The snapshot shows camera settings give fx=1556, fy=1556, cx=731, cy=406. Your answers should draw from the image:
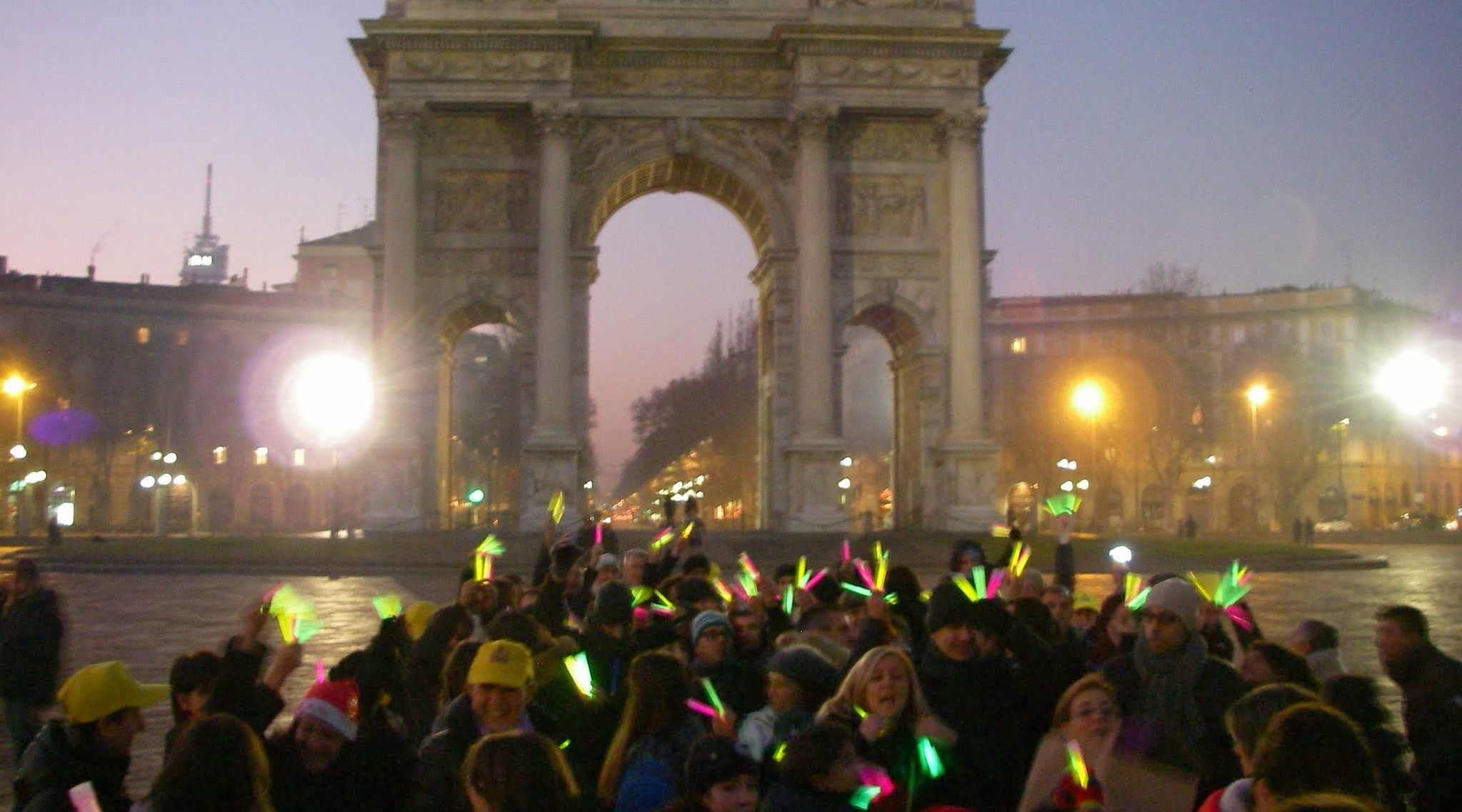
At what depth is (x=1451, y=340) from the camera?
4247 inches

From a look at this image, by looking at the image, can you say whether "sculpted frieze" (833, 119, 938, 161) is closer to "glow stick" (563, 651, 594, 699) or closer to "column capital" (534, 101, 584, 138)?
"column capital" (534, 101, 584, 138)

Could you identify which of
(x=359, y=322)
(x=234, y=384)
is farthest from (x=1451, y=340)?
(x=234, y=384)

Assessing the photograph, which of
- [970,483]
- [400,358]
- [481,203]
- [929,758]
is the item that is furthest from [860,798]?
[481,203]

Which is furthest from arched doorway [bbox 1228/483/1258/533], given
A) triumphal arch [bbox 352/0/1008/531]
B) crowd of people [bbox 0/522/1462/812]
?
crowd of people [bbox 0/522/1462/812]

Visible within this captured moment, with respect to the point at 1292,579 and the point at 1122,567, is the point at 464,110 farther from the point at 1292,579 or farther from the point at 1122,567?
the point at 1122,567

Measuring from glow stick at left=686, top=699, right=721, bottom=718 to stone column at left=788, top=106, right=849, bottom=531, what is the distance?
3199cm

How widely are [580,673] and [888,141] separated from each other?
35.0m

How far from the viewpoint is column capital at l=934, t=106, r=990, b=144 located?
1559 inches

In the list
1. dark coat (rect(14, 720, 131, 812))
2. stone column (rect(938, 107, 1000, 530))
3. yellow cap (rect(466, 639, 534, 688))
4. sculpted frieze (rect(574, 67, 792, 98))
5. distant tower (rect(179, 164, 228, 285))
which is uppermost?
distant tower (rect(179, 164, 228, 285))

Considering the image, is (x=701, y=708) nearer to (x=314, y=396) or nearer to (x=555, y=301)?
(x=555, y=301)

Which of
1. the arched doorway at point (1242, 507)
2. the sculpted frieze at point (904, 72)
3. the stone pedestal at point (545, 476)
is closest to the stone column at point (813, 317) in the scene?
the sculpted frieze at point (904, 72)

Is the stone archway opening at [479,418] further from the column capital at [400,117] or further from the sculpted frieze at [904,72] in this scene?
the sculpted frieze at [904,72]

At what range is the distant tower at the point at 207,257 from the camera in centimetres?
14075

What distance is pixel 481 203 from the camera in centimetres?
4025
